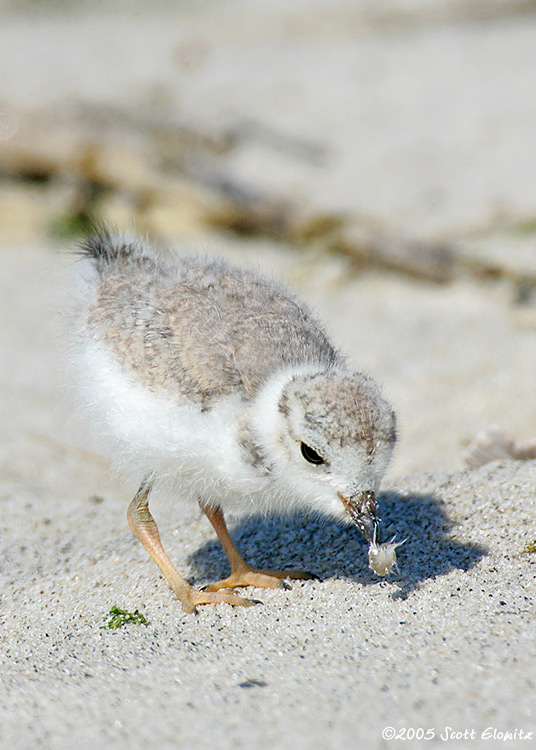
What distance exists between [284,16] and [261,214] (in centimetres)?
626

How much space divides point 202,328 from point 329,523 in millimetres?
1026

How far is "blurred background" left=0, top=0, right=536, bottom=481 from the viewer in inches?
208

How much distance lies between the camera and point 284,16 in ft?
39.8

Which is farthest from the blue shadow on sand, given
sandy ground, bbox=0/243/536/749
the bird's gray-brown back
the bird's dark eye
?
the bird's gray-brown back

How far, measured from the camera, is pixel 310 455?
8.62 feet

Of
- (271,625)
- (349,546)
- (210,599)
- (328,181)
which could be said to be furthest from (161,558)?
(328,181)

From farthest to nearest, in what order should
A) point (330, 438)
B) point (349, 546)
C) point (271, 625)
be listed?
point (349, 546) → point (271, 625) → point (330, 438)

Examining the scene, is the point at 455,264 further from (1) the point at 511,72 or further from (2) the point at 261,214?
(1) the point at 511,72

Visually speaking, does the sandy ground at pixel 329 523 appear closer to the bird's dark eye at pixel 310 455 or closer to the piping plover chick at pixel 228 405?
the piping plover chick at pixel 228 405

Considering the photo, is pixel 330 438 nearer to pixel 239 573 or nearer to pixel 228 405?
pixel 228 405

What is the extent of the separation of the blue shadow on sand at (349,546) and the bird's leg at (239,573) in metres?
0.10

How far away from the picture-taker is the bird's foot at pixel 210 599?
2.89 metres

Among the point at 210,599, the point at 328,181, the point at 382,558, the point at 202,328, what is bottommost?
the point at 210,599

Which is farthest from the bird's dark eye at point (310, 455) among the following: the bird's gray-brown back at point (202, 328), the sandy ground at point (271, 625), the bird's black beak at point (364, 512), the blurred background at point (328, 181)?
the blurred background at point (328, 181)
